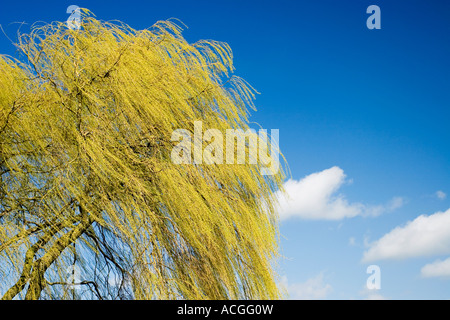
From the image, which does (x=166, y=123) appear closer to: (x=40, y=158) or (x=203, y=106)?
(x=203, y=106)

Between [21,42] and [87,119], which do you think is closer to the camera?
[87,119]

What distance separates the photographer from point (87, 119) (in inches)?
127

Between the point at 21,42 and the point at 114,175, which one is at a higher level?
the point at 21,42

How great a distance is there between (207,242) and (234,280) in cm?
38

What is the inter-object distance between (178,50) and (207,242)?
5.61 ft

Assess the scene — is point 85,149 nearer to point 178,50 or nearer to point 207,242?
point 207,242

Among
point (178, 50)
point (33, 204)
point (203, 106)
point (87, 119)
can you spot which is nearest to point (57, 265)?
point (33, 204)

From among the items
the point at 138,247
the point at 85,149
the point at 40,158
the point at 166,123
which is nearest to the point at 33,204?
the point at 40,158
